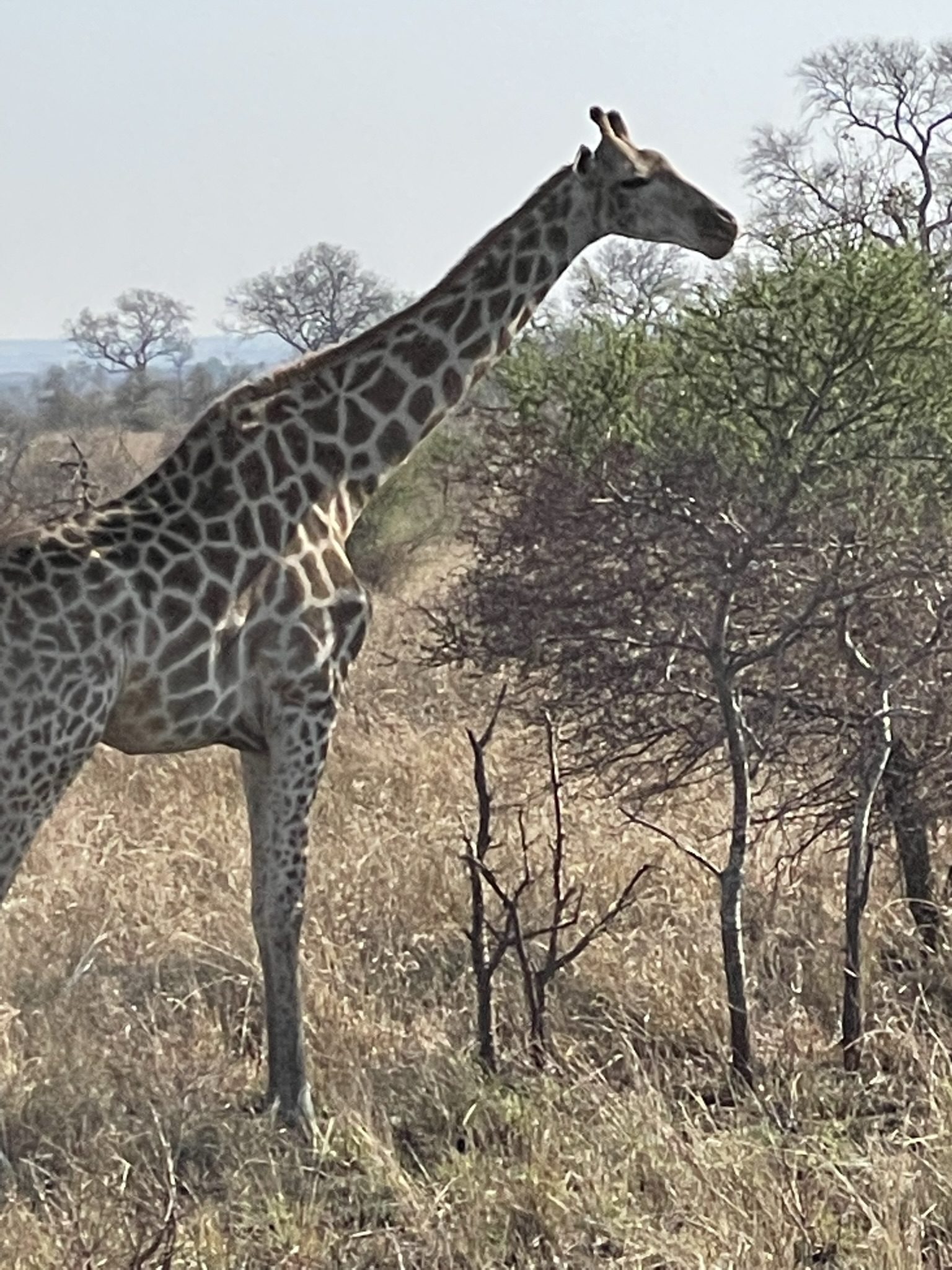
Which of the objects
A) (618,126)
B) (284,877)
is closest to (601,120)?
(618,126)

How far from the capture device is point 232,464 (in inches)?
175

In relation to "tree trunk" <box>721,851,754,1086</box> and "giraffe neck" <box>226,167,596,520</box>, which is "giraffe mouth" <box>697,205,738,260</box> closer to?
"giraffe neck" <box>226,167,596,520</box>

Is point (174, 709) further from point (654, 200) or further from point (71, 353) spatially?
point (71, 353)

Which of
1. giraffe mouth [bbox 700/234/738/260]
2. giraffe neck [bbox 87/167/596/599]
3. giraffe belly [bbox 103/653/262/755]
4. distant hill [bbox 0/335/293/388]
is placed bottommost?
giraffe belly [bbox 103/653/262/755]

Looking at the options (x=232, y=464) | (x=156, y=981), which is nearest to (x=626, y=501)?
(x=232, y=464)

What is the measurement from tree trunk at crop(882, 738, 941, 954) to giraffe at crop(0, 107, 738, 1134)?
1.61 meters

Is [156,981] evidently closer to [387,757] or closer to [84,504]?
[387,757]

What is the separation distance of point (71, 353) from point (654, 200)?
4666 centimetres

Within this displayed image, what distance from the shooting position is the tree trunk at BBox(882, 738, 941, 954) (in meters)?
5.26

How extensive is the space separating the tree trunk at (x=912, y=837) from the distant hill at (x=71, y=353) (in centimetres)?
214

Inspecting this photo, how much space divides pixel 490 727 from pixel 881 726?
110cm

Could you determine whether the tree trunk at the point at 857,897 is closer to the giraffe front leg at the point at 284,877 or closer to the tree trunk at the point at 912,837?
the tree trunk at the point at 912,837

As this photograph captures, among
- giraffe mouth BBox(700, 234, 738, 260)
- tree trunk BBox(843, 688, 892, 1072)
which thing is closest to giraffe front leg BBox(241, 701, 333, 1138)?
tree trunk BBox(843, 688, 892, 1072)

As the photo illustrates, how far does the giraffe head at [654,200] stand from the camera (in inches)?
184
